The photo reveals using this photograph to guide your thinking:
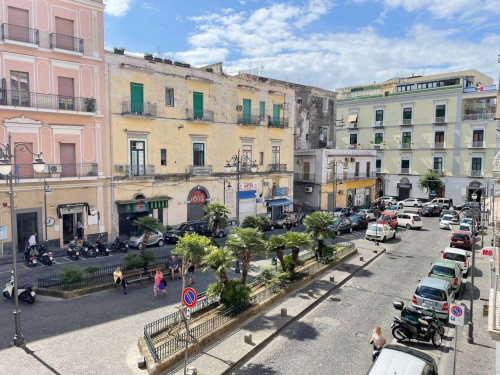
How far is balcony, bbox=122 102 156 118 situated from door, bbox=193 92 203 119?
155 inches

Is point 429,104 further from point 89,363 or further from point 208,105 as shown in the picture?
point 89,363

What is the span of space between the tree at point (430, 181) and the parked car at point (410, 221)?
54.3 feet

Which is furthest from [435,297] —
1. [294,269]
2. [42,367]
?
[42,367]

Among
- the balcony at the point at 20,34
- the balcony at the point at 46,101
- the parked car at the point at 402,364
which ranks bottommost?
the parked car at the point at 402,364

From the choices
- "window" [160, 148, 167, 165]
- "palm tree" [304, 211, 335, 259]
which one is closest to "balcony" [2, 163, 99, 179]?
"window" [160, 148, 167, 165]

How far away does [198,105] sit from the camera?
106 ft

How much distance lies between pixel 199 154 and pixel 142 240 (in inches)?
389

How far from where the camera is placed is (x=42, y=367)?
35.4 feet

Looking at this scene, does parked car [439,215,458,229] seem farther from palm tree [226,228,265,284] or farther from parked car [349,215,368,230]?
palm tree [226,228,265,284]

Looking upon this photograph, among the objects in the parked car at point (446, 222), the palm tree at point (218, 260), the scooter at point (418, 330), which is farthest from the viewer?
the parked car at point (446, 222)

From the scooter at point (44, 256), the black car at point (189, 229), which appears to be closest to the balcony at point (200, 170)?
the black car at point (189, 229)

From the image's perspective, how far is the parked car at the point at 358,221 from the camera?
116ft

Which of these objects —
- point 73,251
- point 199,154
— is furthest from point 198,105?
point 73,251

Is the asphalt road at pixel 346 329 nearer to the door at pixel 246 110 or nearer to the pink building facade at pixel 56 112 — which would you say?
the pink building facade at pixel 56 112
